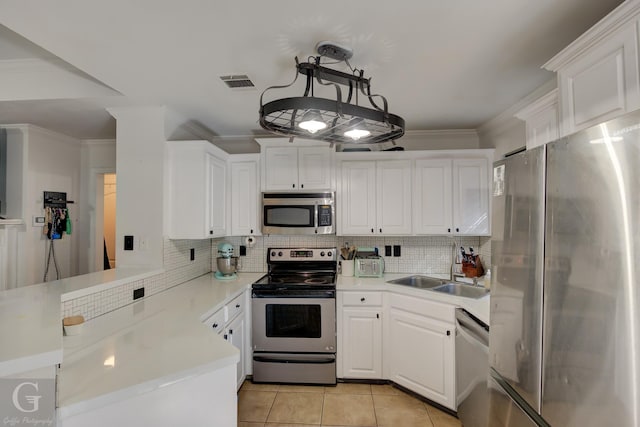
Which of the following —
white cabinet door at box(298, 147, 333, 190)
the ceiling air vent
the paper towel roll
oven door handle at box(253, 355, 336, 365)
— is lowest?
oven door handle at box(253, 355, 336, 365)

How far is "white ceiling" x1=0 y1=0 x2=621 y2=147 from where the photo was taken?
143 centimetres

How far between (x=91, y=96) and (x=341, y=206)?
2.25 m

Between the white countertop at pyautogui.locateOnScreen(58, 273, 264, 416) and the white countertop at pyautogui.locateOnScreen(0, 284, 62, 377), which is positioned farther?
the white countertop at pyautogui.locateOnScreen(58, 273, 264, 416)

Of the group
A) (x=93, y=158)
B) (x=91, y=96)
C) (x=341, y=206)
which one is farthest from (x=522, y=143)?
(x=93, y=158)

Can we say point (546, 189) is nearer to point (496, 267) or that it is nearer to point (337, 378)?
point (496, 267)

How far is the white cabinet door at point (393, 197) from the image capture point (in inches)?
124

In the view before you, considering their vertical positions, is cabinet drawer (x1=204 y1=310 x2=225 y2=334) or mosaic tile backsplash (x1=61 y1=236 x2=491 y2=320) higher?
mosaic tile backsplash (x1=61 y1=236 x2=491 y2=320)

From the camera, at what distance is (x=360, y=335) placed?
112 inches

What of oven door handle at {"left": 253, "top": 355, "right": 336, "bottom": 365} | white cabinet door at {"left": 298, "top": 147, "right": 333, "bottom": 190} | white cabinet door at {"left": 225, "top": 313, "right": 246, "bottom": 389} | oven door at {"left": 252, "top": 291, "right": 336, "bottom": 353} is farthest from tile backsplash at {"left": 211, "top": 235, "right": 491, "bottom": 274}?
oven door handle at {"left": 253, "top": 355, "right": 336, "bottom": 365}

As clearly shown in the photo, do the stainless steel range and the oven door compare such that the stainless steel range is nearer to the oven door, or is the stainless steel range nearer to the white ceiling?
the oven door

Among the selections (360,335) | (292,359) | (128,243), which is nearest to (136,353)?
(128,243)

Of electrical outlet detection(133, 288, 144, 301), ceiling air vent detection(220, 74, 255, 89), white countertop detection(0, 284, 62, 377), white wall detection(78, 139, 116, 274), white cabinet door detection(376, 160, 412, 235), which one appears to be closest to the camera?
white countertop detection(0, 284, 62, 377)

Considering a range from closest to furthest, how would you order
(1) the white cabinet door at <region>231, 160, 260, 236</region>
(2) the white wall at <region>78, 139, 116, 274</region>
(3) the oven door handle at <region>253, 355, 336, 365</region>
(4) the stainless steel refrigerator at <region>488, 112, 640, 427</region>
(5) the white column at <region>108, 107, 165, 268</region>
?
(4) the stainless steel refrigerator at <region>488, 112, 640, 427</region>
(5) the white column at <region>108, 107, 165, 268</region>
(3) the oven door handle at <region>253, 355, 336, 365</region>
(1) the white cabinet door at <region>231, 160, 260, 236</region>
(2) the white wall at <region>78, 139, 116, 274</region>

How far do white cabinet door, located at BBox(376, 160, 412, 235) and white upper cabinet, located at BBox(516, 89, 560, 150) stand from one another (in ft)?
4.26
